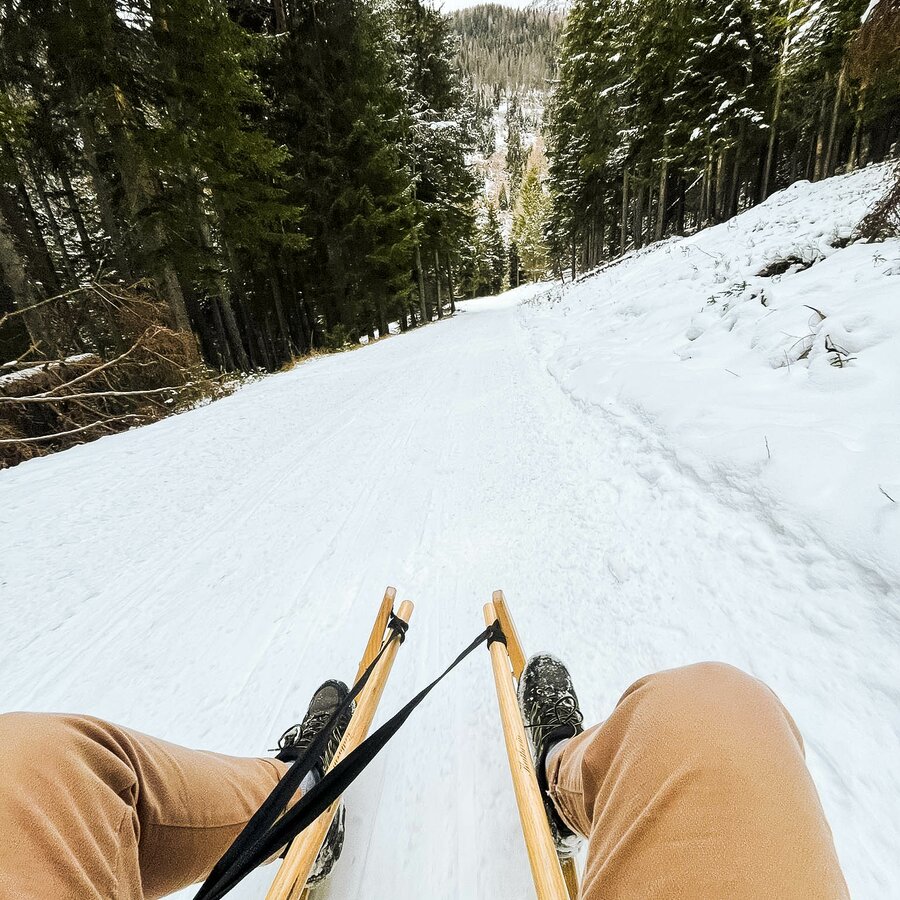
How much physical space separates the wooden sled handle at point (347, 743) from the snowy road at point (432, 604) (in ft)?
0.59

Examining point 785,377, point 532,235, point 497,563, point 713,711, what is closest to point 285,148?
point 785,377

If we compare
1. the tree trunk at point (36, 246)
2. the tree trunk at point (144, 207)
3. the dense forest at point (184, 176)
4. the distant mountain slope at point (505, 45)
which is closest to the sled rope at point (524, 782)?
the dense forest at point (184, 176)

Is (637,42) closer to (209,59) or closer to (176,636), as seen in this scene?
(209,59)

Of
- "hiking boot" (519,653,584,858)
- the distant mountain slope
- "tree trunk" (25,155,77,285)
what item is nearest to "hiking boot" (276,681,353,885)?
"hiking boot" (519,653,584,858)

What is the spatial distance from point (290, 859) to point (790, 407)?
373 cm

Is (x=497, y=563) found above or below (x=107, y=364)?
below

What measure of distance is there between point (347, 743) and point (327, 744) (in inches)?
6.5

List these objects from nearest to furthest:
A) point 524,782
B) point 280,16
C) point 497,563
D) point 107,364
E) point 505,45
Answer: point 524,782 < point 497,563 < point 107,364 < point 280,16 < point 505,45

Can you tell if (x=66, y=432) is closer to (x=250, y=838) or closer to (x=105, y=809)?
(x=105, y=809)

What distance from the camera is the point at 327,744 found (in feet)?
4.58

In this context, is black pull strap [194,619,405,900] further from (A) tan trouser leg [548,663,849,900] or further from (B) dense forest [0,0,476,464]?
(B) dense forest [0,0,476,464]

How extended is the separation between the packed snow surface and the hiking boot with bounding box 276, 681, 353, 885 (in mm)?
116

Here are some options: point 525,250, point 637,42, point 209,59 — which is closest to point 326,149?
point 209,59

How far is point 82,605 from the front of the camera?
2490 millimetres
